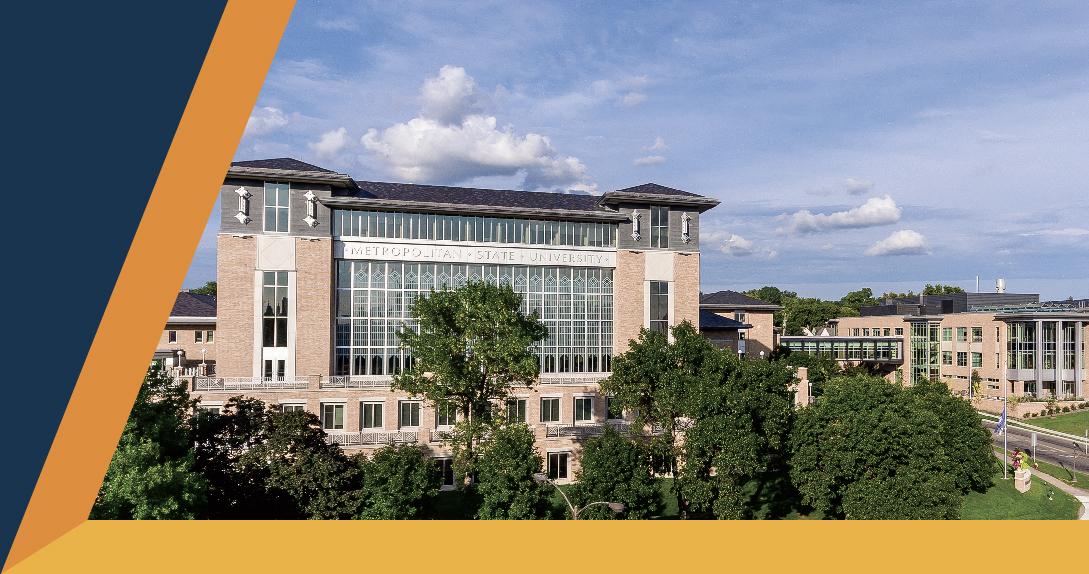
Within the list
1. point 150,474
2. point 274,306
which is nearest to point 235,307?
point 274,306

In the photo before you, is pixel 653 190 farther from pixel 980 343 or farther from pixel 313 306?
pixel 980 343

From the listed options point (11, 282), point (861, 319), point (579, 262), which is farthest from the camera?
point (861, 319)

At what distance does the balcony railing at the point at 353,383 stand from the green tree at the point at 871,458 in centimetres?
2078

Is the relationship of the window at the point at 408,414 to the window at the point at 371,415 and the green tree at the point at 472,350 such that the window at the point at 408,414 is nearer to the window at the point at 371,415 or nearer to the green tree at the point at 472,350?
the window at the point at 371,415

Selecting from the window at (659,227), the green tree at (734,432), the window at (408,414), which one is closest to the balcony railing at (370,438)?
the window at (408,414)

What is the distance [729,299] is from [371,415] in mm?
35285

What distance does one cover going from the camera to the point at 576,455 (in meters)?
32.4

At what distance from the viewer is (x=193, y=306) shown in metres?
48.0

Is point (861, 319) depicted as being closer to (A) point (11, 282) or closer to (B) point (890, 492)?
(B) point (890, 492)

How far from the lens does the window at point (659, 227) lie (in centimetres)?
3850

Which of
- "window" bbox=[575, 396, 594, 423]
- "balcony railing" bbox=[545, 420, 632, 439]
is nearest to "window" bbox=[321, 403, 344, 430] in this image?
"balcony railing" bbox=[545, 420, 632, 439]

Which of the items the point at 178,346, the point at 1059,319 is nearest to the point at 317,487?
the point at 178,346
